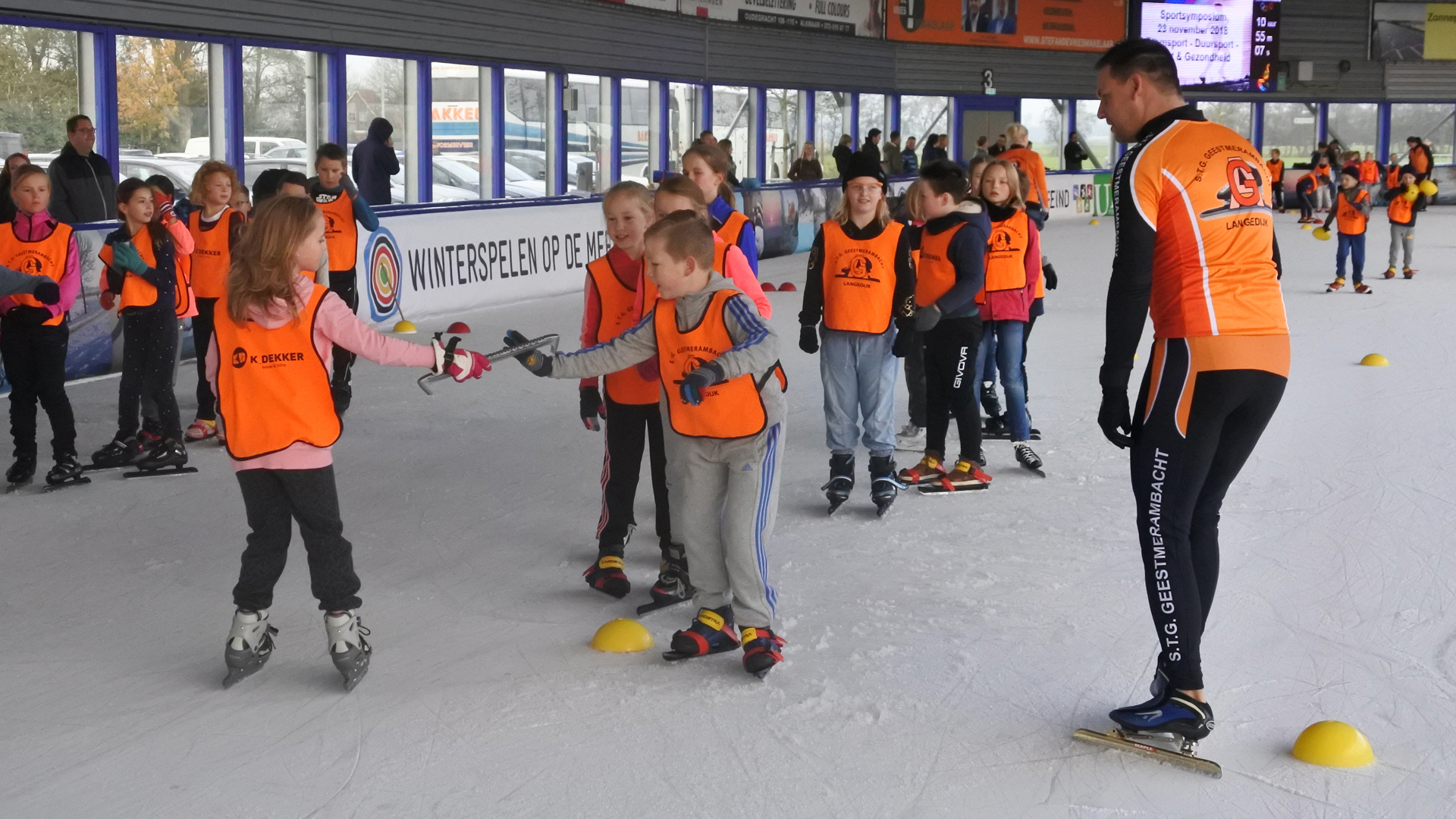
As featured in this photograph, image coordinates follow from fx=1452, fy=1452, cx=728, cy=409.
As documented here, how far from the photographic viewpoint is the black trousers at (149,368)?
22.5 feet

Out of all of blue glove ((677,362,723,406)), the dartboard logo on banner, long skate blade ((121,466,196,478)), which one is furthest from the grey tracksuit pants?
the dartboard logo on banner

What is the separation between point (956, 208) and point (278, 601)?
3321 millimetres

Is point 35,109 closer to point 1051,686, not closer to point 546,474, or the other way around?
point 546,474

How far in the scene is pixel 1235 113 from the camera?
110ft

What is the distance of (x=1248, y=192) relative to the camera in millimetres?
3441

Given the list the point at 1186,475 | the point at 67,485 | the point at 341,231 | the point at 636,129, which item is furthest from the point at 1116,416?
the point at 636,129

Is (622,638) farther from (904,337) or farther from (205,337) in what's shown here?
(205,337)

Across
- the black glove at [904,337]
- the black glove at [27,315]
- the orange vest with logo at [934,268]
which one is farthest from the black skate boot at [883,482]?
the black glove at [27,315]

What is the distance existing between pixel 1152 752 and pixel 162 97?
11108 millimetres

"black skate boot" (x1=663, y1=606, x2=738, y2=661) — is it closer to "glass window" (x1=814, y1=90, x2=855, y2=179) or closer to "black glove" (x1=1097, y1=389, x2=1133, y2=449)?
"black glove" (x1=1097, y1=389, x2=1133, y2=449)

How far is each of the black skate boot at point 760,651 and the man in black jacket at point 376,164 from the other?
1084cm

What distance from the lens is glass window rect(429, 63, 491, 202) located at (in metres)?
16.6

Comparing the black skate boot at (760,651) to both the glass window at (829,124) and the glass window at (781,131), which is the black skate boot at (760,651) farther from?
the glass window at (829,124)

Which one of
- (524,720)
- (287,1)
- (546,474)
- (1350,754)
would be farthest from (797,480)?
(287,1)
